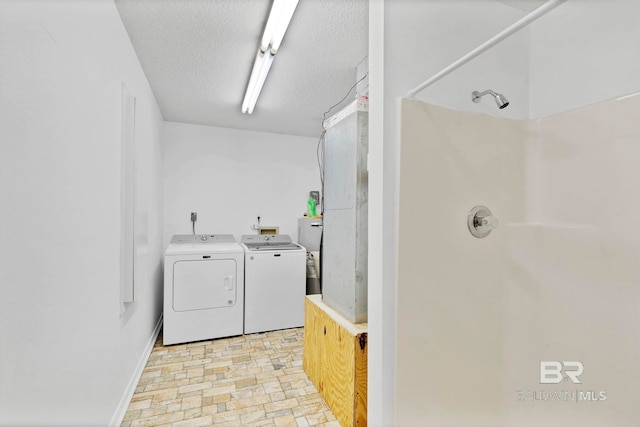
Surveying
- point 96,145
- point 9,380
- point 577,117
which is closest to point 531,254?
point 577,117

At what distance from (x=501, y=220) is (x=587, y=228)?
34 centimetres

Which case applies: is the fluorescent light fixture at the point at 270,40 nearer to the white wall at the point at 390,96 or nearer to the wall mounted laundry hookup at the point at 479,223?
the white wall at the point at 390,96

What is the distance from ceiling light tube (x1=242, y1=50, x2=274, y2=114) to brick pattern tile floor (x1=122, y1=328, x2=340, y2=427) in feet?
7.58

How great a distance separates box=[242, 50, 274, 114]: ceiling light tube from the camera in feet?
6.64

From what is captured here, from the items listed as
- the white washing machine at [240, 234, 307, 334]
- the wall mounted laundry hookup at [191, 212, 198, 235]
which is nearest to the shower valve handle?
the white washing machine at [240, 234, 307, 334]

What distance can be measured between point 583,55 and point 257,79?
2.02 meters

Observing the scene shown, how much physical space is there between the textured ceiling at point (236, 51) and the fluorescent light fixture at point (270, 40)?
2.2 inches

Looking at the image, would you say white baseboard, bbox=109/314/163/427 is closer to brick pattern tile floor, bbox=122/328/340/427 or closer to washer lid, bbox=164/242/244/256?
brick pattern tile floor, bbox=122/328/340/427

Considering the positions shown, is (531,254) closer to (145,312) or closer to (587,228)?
(587,228)

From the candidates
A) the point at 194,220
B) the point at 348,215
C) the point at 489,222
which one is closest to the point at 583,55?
the point at 489,222

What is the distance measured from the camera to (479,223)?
1255 mm

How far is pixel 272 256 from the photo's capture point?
3.16 metres

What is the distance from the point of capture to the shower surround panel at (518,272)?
1133mm

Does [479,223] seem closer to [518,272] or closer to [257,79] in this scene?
[518,272]
